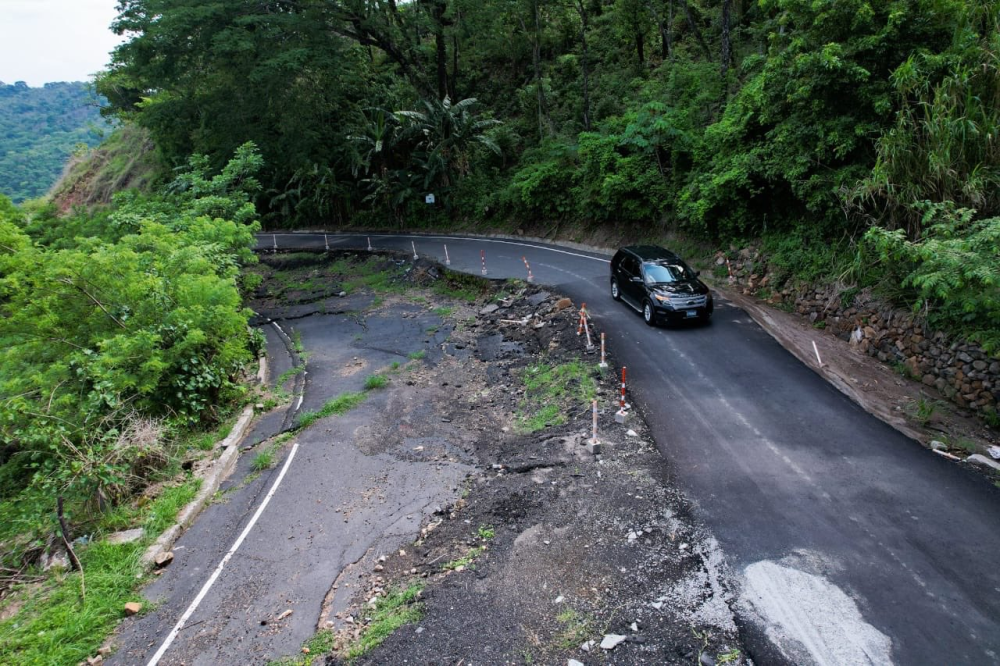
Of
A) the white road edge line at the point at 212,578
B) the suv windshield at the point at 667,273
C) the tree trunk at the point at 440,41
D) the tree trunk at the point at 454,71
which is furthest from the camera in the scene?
the tree trunk at the point at 454,71

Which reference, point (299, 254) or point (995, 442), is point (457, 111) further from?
point (995, 442)

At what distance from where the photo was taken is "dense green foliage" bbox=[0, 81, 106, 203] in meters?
57.8

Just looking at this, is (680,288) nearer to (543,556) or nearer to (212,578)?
(543,556)

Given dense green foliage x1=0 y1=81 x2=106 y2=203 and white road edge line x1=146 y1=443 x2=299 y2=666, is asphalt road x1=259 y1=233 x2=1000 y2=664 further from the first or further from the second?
dense green foliage x1=0 y1=81 x2=106 y2=203

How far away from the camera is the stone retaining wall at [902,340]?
31.7ft

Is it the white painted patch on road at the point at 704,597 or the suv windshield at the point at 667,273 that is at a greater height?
the suv windshield at the point at 667,273

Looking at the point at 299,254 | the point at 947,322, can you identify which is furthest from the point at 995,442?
the point at 299,254

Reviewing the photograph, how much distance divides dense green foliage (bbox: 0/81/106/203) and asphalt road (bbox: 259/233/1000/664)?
51.9 metres

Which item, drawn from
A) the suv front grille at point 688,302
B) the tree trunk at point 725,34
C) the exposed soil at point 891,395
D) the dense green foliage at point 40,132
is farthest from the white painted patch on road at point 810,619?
the dense green foliage at point 40,132

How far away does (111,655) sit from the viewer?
6559 mm

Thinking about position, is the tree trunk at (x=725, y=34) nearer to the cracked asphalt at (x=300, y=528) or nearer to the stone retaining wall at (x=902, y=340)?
the stone retaining wall at (x=902, y=340)

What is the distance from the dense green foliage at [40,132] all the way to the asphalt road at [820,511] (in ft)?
170

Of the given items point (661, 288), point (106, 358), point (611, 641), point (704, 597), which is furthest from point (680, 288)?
point (106, 358)

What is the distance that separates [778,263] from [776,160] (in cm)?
294
